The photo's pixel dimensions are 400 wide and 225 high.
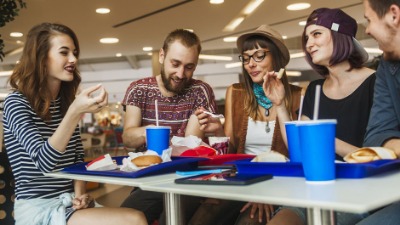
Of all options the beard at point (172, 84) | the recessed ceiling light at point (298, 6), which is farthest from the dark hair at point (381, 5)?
the recessed ceiling light at point (298, 6)

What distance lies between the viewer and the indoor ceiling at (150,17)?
19.0ft

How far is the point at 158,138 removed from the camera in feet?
5.59

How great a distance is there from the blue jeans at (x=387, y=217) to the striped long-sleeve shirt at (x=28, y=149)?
1.09 meters

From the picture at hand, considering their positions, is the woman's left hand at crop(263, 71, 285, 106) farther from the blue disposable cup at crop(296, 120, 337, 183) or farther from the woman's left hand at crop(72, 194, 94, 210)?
the woman's left hand at crop(72, 194, 94, 210)

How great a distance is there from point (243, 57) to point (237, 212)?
0.80m

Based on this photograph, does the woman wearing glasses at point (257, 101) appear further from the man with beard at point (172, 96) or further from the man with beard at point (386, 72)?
the man with beard at point (386, 72)

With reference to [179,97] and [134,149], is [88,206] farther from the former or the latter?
[179,97]

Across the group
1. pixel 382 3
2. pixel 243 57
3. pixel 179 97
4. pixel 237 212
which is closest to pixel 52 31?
pixel 179 97

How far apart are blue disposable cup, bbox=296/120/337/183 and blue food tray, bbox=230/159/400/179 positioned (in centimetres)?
5

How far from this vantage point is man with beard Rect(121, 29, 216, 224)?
2.35m

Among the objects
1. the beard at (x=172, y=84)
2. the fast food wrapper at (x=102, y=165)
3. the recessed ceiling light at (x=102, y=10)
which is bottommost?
the fast food wrapper at (x=102, y=165)

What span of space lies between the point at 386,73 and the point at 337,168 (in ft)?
2.17

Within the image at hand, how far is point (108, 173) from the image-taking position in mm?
1439

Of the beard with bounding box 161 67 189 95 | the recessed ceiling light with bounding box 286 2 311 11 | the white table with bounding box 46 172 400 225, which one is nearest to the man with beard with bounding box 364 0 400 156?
the white table with bounding box 46 172 400 225
